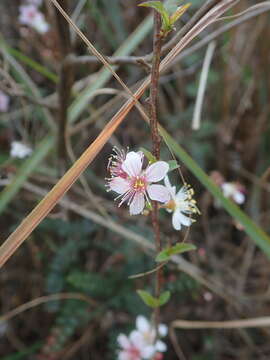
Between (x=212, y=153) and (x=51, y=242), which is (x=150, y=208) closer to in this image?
(x=51, y=242)

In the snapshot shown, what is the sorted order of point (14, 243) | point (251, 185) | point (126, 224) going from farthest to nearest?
point (251, 185), point (126, 224), point (14, 243)

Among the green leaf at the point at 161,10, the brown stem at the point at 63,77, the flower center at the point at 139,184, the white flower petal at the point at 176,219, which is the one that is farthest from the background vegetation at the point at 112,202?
the green leaf at the point at 161,10

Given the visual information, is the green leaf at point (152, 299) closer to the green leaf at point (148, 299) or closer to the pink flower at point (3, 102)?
the green leaf at point (148, 299)

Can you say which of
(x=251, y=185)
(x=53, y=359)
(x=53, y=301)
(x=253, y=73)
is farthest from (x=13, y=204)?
(x=253, y=73)

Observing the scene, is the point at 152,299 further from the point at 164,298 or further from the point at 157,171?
the point at 157,171

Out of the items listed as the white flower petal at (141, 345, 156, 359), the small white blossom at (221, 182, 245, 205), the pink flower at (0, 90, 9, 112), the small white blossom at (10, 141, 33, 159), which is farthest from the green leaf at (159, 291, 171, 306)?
the pink flower at (0, 90, 9, 112)

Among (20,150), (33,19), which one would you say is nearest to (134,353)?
(20,150)
